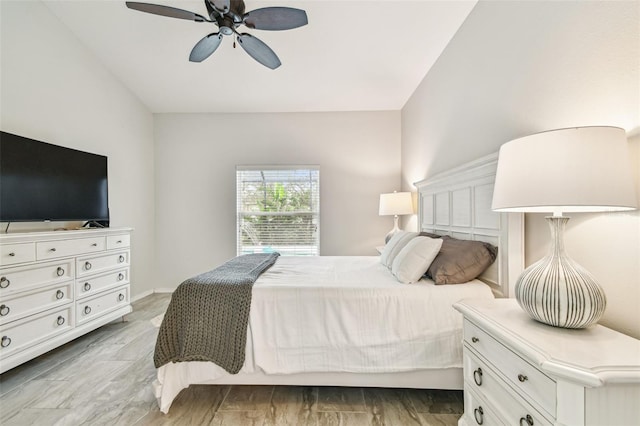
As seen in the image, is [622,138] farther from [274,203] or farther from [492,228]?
[274,203]

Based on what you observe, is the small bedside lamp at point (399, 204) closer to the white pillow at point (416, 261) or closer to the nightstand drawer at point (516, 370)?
the white pillow at point (416, 261)

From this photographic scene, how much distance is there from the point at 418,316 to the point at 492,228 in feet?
2.41

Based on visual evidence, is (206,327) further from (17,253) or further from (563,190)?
(563,190)

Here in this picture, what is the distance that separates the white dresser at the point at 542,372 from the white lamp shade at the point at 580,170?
428mm

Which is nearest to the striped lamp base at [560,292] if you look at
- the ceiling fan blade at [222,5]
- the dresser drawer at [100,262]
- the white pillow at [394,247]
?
the white pillow at [394,247]

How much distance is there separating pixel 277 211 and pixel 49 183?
7.95 ft

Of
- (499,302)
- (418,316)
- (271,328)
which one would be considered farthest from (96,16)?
(499,302)

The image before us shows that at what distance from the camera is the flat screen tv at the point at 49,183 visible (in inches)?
82.9

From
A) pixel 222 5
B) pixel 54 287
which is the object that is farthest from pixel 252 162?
pixel 54 287

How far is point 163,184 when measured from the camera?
13.4 ft

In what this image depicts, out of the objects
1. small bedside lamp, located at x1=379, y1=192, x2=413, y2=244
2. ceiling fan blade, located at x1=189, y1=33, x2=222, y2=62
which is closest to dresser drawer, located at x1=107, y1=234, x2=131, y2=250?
ceiling fan blade, located at x1=189, y1=33, x2=222, y2=62

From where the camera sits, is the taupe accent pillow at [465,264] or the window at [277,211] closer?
the taupe accent pillow at [465,264]

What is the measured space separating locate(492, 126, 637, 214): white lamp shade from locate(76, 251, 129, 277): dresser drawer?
10.3ft

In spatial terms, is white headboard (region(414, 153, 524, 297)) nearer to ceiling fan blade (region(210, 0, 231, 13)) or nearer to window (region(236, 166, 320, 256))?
window (region(236, 166, 320, 256))
